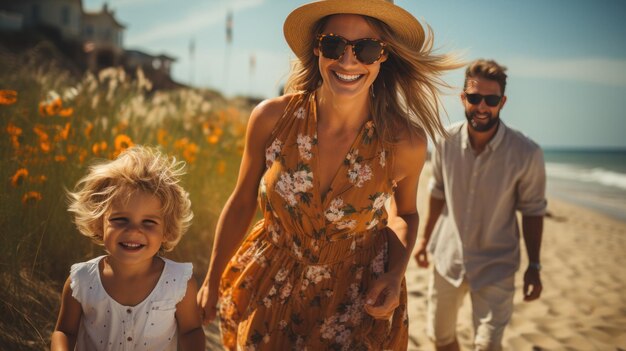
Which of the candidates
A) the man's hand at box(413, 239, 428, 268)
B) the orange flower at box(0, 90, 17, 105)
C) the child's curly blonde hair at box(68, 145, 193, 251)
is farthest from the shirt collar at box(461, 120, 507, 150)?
the orange flower at box(0, 90, 17, 105)

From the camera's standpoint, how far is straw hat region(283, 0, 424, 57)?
221 cm

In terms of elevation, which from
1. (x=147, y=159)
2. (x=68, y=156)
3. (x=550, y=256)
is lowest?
(x=550, y=256)

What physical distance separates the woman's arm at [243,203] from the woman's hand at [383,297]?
723mm

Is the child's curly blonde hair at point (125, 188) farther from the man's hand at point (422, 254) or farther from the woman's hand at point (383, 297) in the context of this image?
the man's hand at point (422, 254)

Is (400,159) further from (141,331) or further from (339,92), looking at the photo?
(141,331)

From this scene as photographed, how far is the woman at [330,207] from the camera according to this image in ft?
6.97

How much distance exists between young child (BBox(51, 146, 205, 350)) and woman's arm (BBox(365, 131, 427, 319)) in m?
0.76

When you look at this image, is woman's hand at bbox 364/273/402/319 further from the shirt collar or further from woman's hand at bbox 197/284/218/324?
the shirt collar

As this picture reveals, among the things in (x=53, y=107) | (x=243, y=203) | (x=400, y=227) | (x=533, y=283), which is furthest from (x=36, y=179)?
(x=533, y=283)

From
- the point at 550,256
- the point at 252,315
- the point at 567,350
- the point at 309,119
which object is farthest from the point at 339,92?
the point at 550,256

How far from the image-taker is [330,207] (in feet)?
7.00

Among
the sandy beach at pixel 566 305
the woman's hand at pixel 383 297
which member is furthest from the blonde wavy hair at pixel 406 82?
the sandy beach at pixel 566 305

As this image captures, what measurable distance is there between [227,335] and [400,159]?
3.92ft

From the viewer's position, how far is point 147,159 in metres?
1.88
